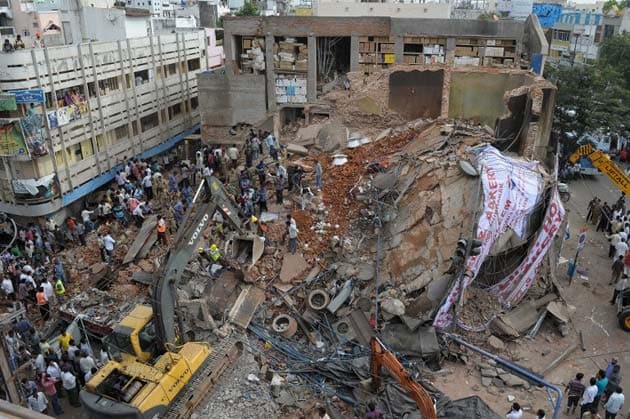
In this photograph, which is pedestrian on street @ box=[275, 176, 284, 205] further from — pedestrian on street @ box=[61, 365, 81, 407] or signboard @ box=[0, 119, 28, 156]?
signboard @ box=[0, 119, 28, 156]

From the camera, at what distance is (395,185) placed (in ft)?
55.6

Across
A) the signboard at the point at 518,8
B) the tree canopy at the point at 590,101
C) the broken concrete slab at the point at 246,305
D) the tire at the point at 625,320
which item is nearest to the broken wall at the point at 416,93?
the tree canopy at the point at 590,101

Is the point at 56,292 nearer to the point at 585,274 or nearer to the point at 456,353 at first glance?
the point at 456,353

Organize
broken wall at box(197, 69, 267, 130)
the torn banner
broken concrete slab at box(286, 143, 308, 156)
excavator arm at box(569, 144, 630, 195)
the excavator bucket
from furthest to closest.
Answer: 1. broken wall at box(197, 69, 267, 130)
2. broken concrete slab at box(286, 143, 308, 156)
3. excavator arm at box(569, 144, 630, 195)
4. the excavator bucket
5. the torn banner

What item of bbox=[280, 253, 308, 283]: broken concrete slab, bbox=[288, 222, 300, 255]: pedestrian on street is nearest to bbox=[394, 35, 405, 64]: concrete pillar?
bbox=[288, 222, 300, 255]: pedestrian on street

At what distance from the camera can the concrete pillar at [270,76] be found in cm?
2466

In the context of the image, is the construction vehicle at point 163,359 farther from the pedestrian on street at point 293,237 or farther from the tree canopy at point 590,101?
the tree canopy at point 590,101

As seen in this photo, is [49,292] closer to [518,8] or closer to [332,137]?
[332,137]

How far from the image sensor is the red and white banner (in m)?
13.6

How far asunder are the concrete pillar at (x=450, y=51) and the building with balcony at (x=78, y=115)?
1493cm

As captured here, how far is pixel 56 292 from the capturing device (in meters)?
15.5

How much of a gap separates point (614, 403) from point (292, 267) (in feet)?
27.1

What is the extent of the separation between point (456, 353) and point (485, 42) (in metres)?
16.6

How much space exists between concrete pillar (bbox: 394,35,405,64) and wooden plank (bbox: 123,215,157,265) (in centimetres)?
1356
